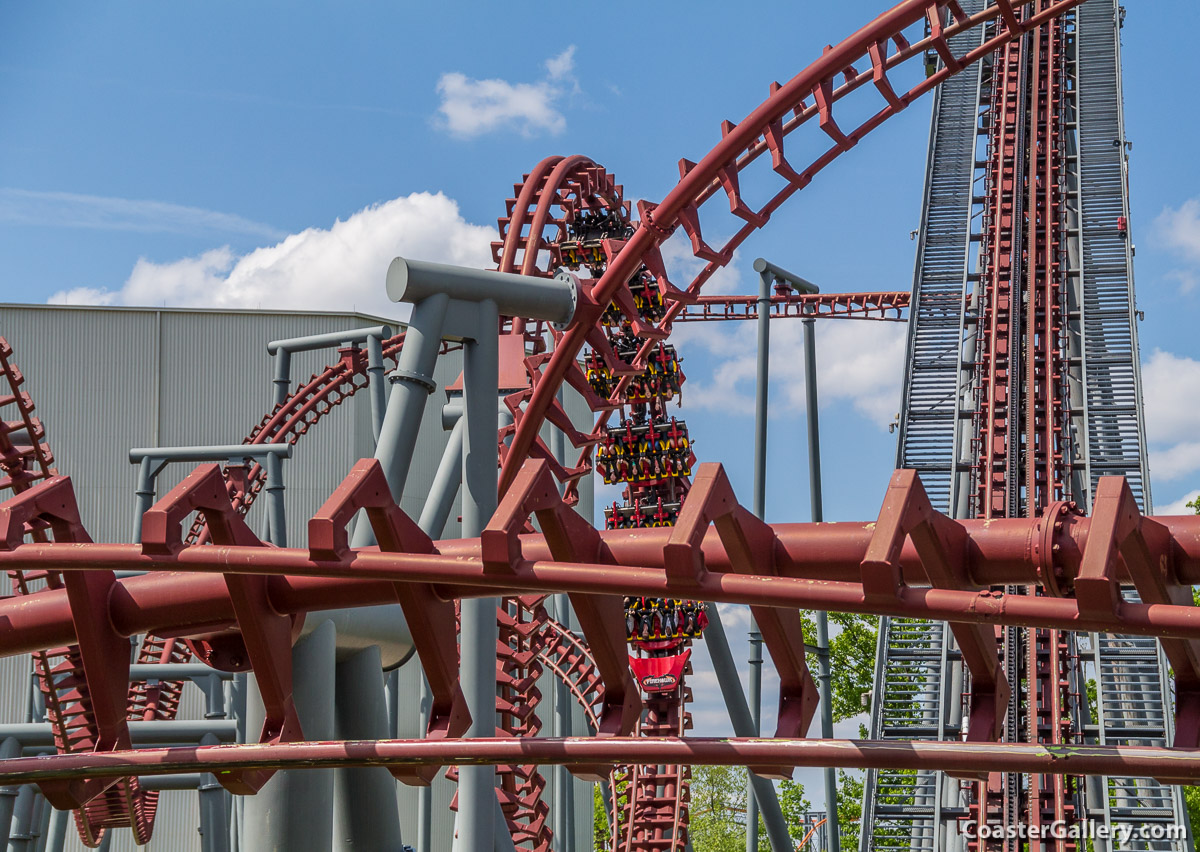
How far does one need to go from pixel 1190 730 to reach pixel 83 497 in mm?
22126

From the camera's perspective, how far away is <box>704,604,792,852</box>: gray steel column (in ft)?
24.0

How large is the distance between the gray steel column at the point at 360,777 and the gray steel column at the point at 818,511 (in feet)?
21.1

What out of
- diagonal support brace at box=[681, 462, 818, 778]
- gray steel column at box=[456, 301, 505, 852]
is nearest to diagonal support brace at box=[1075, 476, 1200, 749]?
diagonal support brace at box=[681, 462, 818, 778]

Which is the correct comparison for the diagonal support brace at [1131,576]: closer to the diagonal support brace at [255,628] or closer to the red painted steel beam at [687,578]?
the red painted steel beam at [687,578]

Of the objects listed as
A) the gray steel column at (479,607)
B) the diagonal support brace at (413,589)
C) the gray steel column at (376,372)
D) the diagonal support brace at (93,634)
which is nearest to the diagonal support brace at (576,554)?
the diagonal support brace at (413,589)

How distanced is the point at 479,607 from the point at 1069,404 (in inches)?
488

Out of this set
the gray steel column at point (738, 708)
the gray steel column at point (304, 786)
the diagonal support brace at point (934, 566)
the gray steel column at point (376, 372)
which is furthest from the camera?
the gray steel column at point (376, 372)

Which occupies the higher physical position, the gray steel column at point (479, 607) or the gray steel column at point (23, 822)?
the gray steel column at point (479, 607)

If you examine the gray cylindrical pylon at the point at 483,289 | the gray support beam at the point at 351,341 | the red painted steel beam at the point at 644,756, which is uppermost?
the gray support beam at the point at 351,341

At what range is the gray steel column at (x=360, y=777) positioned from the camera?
4.13 metres

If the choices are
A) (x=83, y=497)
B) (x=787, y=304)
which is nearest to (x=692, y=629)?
(x=787, y=304)

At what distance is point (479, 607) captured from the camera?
147 inches

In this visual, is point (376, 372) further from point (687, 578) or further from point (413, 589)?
point (687, 578)

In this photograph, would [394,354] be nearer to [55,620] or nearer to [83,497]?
[83,497]
